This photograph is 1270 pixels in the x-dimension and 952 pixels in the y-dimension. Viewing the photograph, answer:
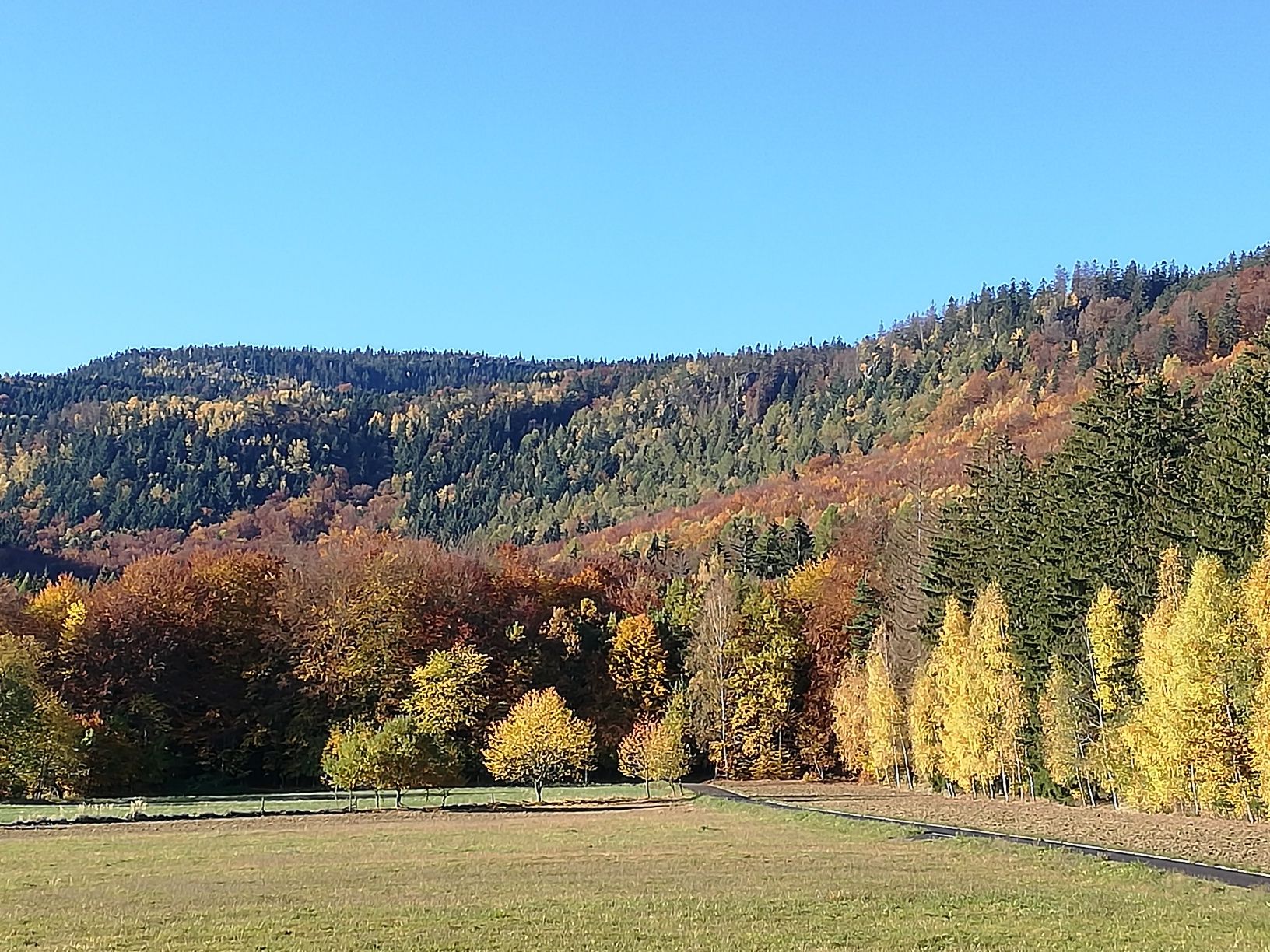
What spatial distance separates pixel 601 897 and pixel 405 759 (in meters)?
47.2

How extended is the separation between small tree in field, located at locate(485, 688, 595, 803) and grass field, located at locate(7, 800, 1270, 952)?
129 feet

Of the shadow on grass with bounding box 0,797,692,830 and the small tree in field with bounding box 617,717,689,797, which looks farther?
the small tree in field with bounding box 617,717,689,797

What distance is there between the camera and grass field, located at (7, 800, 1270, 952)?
19500 mm

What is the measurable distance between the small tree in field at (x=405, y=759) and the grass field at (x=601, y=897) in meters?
25.7

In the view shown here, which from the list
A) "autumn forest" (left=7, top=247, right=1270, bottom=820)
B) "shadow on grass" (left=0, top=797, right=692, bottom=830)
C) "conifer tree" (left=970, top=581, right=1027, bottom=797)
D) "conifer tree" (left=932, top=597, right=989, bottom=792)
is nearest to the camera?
"autumn forest" (left=7, top=247, right=1270, bottom=820)

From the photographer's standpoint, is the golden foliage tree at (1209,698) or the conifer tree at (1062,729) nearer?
the golden foliage tree at (1209,698)

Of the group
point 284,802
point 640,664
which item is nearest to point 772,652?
point 640,664

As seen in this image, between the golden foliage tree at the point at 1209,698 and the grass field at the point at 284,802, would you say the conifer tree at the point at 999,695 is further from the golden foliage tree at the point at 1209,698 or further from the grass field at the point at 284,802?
the grass field at the point at 284,802

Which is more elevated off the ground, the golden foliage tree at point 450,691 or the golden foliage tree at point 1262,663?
the golden foliage tree at point 1262,663

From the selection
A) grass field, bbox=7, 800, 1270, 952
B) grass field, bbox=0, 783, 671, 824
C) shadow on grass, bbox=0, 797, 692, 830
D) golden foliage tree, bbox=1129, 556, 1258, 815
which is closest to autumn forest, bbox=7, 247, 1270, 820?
golden foliage tree, bbox=1129, 556, 1258, 815

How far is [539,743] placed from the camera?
82.6 meters

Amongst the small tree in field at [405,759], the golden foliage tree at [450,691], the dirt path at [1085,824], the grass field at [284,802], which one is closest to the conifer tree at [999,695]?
the dirt path at [1085,824]

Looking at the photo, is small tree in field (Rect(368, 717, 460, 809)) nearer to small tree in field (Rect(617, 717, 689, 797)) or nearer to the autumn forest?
the autumn forest

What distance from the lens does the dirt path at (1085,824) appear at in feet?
107
